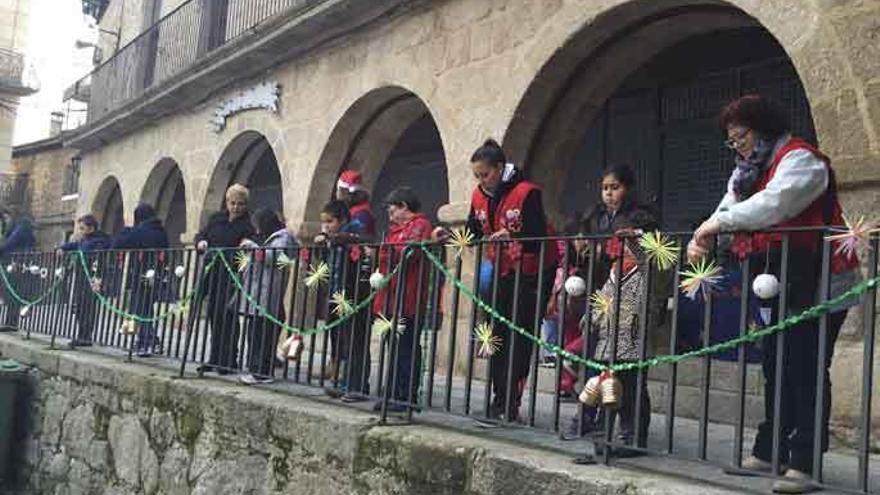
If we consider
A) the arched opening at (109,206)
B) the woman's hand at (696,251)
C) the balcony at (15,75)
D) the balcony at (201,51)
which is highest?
the balcony at (15,75)

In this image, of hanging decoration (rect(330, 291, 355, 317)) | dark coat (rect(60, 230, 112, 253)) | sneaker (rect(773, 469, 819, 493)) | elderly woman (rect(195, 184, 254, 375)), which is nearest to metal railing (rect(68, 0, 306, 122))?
dark coat (rect(60, 230, 112, 253))

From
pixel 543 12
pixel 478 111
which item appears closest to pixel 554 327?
pixel 478 111

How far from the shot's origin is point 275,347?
4.90 meters

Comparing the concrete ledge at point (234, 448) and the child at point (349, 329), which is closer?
the concrete ledge at point (234, 448)

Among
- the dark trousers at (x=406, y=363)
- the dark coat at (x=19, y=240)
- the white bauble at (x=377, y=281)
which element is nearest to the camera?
the dark trousers at (x=406, y=363)

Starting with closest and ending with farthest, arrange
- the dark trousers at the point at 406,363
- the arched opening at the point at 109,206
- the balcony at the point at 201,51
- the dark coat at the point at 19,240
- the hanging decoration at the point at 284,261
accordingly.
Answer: the dark trousers at the point at 406,363 < the hanging decoration at the point at 284,261 < the balcony at the point at 201,51 < the dark coat at the point at 19,240 < the arched opening at the point at 109,206

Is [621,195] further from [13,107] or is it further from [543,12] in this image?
[13,107]

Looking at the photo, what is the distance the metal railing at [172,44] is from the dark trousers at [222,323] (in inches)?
164

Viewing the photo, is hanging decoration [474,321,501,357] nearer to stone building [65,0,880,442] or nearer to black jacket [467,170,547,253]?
black jacket [467,170,547,253]

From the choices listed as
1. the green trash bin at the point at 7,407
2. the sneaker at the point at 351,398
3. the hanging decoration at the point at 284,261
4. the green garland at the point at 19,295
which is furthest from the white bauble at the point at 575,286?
the green trash bin at the point at 7,407

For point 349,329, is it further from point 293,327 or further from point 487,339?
point 487,339

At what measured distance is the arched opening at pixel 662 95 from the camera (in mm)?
5730

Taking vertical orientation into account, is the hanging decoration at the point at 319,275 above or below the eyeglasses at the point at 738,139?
below

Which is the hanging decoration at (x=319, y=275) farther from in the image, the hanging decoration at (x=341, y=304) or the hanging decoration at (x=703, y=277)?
the hanging decoration at (x=703, y=277)
